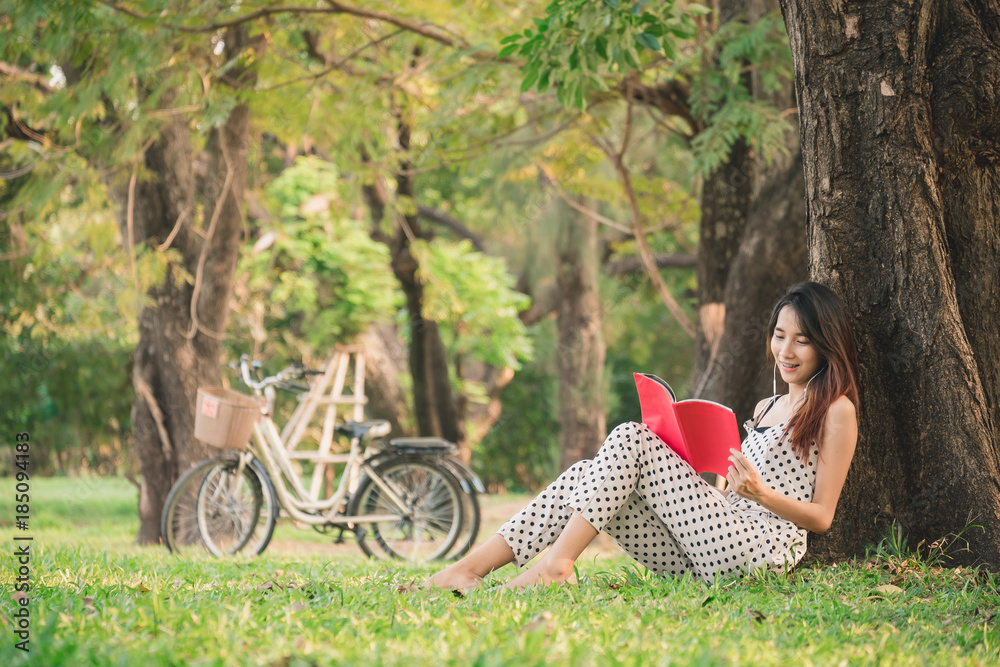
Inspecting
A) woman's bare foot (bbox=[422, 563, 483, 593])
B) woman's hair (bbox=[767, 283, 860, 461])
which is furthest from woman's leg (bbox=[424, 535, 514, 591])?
woman's hair (bbox=[767, 283, 860, 461])

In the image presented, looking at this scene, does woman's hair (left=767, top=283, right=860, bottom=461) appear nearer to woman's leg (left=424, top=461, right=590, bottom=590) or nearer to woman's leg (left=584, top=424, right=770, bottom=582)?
woman's leg (left=584, top=424, right=770, bottom=582)

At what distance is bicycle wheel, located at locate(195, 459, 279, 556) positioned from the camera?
16.0ft

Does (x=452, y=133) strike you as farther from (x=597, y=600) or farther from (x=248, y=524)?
(x=597, y=600)

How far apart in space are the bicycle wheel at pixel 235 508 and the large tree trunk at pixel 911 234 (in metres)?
3.08

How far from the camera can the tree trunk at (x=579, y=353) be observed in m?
9.60

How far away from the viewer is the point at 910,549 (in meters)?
2.88

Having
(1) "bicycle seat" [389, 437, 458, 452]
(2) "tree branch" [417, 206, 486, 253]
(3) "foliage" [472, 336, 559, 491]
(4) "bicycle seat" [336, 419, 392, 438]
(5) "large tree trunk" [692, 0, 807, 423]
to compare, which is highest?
(2) "tree branch" [417, 206, 486, 253]

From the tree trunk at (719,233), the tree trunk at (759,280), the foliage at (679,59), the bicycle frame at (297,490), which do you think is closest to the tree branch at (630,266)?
the foliage at (679,59)

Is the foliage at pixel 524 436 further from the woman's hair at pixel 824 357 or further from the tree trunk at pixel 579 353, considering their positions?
the woman's hair at pixel 824 357

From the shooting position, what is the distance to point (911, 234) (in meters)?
2.88

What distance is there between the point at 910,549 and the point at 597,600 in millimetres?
1138

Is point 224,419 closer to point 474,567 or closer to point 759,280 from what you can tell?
point 474,567

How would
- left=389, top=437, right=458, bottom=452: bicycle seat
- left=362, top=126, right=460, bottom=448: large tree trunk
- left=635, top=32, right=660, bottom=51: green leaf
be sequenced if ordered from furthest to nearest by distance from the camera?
left=362, top=126, right=460, bottom=448: large tree trunk, left=389, top=437, right=458, bottom=452: bicycle seat, left=635, top=32, right=660, bottom=51: green leaf

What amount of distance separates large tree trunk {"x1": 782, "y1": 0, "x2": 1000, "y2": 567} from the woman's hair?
0.22 m
